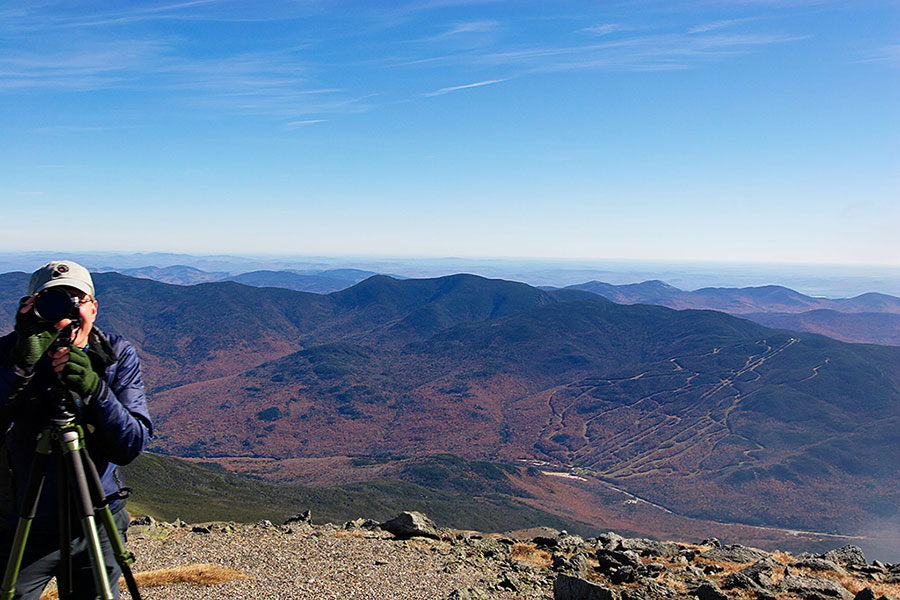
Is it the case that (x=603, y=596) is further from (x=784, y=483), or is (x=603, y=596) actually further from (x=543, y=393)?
(x=543, y=393)

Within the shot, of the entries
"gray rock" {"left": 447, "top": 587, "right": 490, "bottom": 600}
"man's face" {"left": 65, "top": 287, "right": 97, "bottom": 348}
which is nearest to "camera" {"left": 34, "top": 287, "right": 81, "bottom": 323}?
"man's face" {"left": 65, "top": 287, "right": 97, "bottom": 348}

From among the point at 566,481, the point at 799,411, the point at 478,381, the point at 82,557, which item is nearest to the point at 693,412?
the point at 799,411

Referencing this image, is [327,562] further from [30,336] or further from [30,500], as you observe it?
[30,336]

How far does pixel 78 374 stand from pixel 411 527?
15.1 meters

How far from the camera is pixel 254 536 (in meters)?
16.3

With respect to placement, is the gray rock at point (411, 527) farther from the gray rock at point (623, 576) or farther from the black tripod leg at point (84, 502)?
the black tripod leg at point (84, 502)

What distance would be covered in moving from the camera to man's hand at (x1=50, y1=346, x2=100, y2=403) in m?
0.23

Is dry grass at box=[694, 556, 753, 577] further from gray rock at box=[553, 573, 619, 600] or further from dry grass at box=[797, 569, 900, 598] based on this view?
gray rock at box=[553, 573, 619, 600]

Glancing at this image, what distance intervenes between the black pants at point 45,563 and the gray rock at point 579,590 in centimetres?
877

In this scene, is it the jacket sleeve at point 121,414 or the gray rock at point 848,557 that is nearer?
the jacket sleeve at point 121,414

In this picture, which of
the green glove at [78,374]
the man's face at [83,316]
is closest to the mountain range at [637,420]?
the man's face at [83,316]

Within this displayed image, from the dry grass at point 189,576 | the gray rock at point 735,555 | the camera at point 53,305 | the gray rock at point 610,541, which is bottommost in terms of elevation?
the gray rock at point 610,541

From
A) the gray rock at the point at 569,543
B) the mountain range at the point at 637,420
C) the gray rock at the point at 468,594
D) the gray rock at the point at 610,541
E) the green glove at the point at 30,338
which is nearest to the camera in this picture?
the green glove at the point at 30,338

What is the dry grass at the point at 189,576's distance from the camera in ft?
36.2
